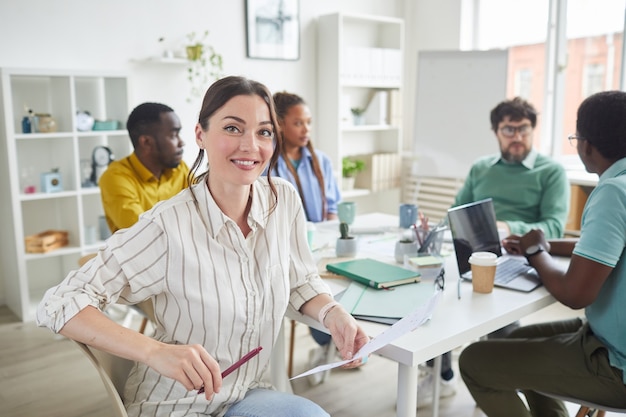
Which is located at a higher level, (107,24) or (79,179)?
(107,24)

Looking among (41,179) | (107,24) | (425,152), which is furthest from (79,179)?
(425,152)

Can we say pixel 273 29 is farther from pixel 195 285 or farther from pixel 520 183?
pixel 195 285

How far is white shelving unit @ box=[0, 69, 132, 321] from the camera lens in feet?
11.4

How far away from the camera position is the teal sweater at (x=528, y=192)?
8.64 feet

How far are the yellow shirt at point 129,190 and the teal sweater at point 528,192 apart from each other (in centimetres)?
154

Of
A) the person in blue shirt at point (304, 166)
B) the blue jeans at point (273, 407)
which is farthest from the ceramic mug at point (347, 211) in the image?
the blue jeans at point (273, 407)

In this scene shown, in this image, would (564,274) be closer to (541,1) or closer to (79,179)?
(79,179)

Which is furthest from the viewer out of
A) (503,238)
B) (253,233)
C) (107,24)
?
(107,24)

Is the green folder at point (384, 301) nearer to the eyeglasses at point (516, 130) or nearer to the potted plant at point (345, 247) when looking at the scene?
the potted plant at point (345, 247)

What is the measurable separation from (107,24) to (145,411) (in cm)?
317

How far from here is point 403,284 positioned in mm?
1824

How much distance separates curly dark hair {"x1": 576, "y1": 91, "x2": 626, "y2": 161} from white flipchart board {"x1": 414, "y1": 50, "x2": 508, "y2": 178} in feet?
7.97

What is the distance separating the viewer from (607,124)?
5.72ft

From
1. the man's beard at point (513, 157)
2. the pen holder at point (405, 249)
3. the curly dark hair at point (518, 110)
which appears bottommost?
the pen holder at point (405, 249)
